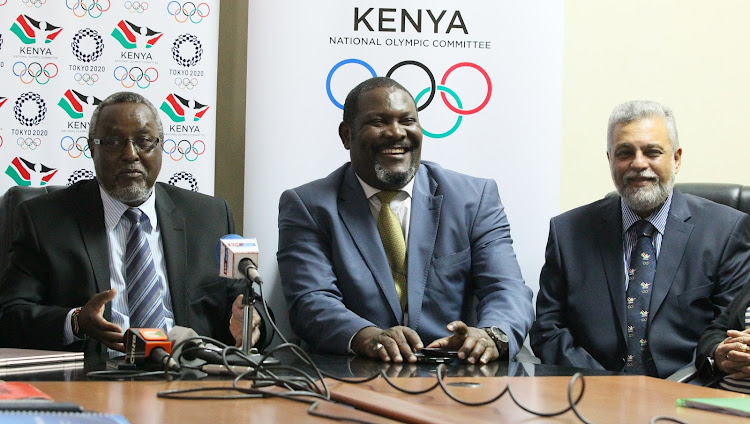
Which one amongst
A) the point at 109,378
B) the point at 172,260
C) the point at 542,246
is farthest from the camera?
the point at 542,246

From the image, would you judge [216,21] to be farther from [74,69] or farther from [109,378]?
[109,378]

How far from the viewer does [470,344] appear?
107 inches

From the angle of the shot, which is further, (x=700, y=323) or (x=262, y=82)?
(x=262, y=82)

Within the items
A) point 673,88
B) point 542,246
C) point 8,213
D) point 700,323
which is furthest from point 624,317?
point 8,213

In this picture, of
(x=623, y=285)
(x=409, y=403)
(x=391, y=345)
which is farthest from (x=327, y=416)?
(x=623, y=285)

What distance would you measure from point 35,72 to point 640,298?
8.93ft

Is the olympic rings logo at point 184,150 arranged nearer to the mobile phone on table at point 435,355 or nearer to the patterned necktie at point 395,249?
the patterned necktie at point 395,249

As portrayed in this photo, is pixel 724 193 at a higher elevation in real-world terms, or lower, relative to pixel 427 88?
lower

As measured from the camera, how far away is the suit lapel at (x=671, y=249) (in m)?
3.54

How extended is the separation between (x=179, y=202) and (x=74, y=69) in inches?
34.6

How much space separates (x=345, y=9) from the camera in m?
4.00

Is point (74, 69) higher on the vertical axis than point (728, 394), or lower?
higher

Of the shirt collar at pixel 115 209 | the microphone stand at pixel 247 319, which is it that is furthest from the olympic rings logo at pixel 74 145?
the microphone stand at pixel 247 319

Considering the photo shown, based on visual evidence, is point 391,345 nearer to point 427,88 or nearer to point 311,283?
point 311,283
